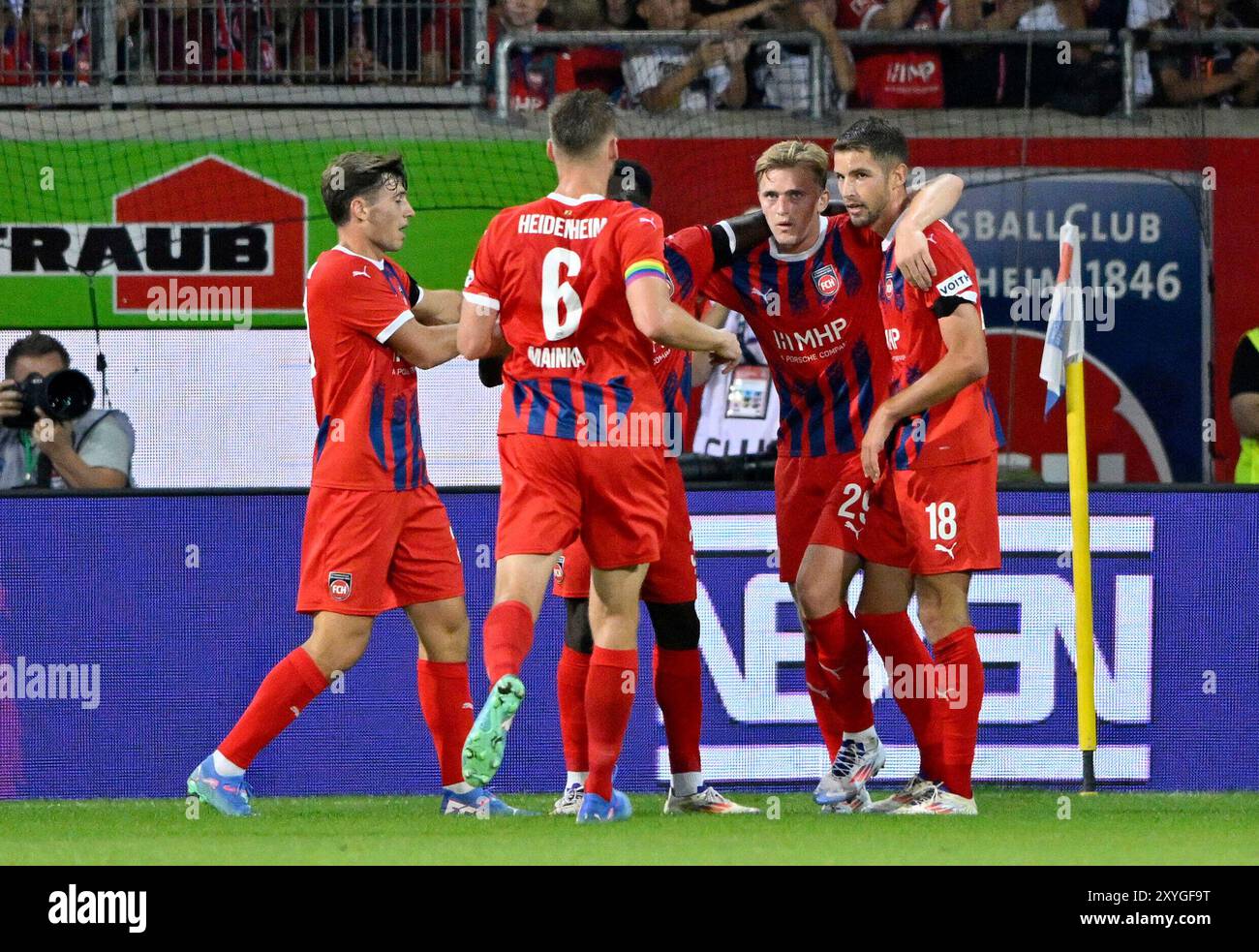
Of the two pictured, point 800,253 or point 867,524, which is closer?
point 867,524

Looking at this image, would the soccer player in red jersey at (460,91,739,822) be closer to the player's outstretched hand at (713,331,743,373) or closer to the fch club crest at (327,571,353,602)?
the player's outstretched hand at (713,331,743,373)

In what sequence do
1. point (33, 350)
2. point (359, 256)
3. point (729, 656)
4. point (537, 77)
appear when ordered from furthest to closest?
point (537, 77), point (33, 350), point (729, 656), point (359, 256)

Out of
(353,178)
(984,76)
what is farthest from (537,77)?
(353,178)

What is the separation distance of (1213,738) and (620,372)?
9.98 ft

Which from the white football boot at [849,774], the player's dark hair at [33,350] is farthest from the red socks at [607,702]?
the player's dark hair at [33,350]

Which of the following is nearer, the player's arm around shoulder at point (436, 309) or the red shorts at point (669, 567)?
the red shorts at point (669, 567)

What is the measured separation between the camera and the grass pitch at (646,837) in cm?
481

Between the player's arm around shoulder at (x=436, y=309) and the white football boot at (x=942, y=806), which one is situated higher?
the player's arm around shoulder at (x=436, y=309)

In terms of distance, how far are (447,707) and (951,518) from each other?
1635mm

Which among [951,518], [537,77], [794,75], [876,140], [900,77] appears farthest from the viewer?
[900,77]

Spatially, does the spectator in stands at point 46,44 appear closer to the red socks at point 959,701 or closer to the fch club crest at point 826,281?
the fch club crest at point 826,281

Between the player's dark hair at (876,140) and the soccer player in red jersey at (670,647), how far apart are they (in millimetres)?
577

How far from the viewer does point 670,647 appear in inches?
251

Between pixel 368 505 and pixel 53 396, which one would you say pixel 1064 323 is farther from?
pixel 53 396
